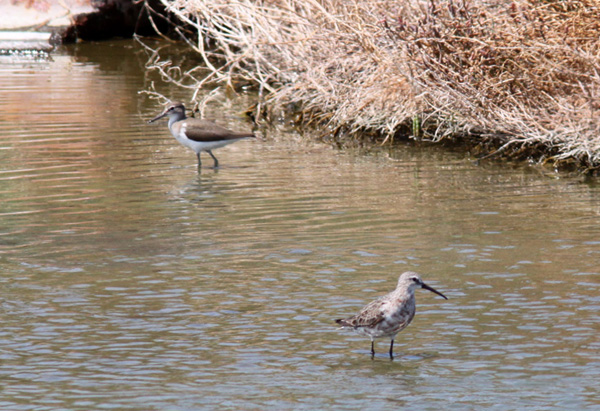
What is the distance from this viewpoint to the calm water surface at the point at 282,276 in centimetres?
686

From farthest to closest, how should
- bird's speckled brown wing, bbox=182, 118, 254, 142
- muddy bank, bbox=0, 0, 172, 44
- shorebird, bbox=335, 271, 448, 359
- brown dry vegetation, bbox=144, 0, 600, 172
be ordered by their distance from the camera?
muddy bank, bbox=0, 0, 172, 44, bird's speckled brown wing, bbox=182, 118, 254, 142, brown dry vegetation, bbox=144, 0, 600, 172, shorebird, bbox=335, 271, 448, 359

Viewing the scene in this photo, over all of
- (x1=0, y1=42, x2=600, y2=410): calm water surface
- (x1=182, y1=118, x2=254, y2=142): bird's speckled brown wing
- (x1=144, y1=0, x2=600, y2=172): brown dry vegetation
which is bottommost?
A: (x1=0, y1=42, x2=600, y2=410): calm water surface

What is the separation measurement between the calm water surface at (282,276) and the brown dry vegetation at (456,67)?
0.65 metres

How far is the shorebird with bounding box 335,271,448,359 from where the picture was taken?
279 inches

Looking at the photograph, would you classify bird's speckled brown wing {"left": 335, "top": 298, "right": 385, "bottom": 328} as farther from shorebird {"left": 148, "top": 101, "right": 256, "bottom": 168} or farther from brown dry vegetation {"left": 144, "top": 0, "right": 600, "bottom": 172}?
shorebird {"left": 148, "top": 101, "right": 256, "bottom": 168}

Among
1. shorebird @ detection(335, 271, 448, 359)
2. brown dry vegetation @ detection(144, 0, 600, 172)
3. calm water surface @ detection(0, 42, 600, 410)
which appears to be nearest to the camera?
calm water surface @ detection(0, 42, 600, 410)

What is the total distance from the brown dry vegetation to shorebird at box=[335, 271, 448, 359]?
6.00 metres

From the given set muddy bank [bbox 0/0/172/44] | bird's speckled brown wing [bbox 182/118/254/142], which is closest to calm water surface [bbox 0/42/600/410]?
bird's speckled brown wing [bbox 182/118/254/142]

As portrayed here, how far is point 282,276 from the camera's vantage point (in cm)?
919

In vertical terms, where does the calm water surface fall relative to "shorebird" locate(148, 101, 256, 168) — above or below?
below

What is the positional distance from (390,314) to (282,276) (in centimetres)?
226

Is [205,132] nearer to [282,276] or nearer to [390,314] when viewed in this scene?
[282,276]

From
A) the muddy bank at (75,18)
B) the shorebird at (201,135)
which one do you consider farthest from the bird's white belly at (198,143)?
the muddy bank at (75,18)

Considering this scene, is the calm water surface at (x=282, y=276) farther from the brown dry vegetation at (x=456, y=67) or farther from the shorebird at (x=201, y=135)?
the brown dry vegetation at (x=456, y=67)
